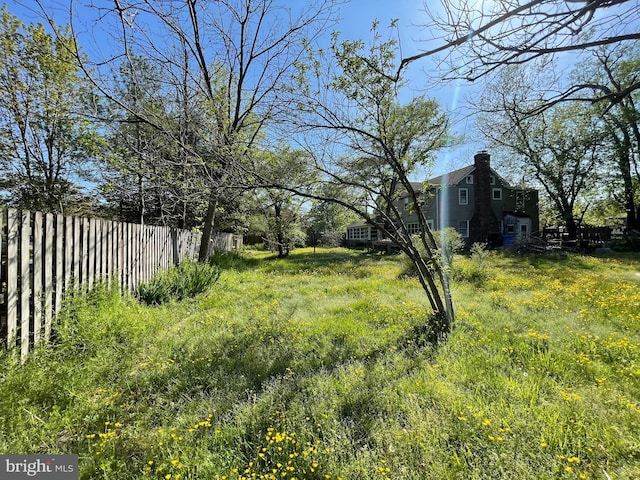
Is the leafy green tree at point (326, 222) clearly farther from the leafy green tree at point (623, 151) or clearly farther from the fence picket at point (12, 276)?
the fence picket at point (12, 276)

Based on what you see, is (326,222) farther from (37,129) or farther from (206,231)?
(37,129)

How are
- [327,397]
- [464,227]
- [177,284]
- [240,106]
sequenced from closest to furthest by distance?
[327,397] < [177,284] < [240,106] < [464,227]

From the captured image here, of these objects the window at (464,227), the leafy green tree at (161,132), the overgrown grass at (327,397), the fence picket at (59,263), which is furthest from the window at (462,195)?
the fence picket at (59,263)

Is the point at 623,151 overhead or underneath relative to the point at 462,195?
overhead

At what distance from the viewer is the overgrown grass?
1719 millimetres

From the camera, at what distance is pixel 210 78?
7.57 meters

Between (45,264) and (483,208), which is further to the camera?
(483,208)

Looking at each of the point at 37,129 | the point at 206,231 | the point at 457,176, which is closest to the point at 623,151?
the point at 457,176

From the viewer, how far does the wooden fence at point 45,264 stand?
2.60 m

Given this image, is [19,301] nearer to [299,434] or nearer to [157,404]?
[157,404]

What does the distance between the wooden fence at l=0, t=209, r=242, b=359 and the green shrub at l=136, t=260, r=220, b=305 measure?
0.47m

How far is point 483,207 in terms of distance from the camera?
20578 millimetres

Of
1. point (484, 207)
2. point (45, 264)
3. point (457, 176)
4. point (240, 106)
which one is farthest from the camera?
point (457, 176)

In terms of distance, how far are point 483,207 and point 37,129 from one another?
2454 centimetres
